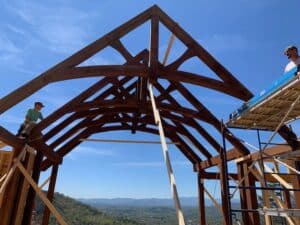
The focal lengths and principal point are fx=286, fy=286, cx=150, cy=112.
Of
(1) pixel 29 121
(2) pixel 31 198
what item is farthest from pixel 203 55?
(2) pixel 31 198

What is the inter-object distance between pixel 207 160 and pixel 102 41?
630 cm

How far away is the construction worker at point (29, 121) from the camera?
764 cm

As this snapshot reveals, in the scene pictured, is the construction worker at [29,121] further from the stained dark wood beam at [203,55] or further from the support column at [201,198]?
the support column at [201,198]

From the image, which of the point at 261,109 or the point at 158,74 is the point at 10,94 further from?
the point at 261,109

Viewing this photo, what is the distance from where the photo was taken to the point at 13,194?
7.25 metres

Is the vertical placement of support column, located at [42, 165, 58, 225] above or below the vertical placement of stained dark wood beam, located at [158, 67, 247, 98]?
below

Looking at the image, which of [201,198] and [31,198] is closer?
[31,198]

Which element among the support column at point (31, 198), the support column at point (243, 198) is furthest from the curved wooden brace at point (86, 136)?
the support column at point (243, 198)

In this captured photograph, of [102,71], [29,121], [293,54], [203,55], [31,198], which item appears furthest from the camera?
[31,198]

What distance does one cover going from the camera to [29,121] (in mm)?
7742

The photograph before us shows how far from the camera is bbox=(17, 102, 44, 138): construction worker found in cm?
764

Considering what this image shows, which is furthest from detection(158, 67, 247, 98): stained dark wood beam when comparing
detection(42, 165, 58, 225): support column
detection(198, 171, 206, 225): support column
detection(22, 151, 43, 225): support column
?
detection(42, 165, 58, 225): support column

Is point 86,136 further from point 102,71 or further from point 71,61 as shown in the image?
point 71,61

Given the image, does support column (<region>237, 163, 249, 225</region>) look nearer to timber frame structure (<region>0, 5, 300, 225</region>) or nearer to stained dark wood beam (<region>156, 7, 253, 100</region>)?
timber frame structure (<region>0, 5, 300, 225</region>)
